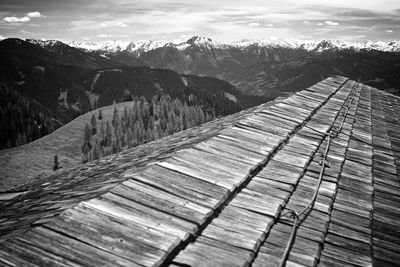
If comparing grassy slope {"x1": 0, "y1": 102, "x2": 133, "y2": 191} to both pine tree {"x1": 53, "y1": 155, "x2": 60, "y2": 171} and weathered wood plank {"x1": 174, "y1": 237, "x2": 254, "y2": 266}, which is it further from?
weathered wood plank {"x1": 174, "y1": 237, "x2": 254, "y2": 266}

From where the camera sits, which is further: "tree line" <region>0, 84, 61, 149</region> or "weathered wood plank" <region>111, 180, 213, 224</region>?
"tree line" <region>0, 84, 61, 149</region>

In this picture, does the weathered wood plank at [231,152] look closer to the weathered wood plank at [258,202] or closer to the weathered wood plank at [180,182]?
the weathered wood plank at [258,202]

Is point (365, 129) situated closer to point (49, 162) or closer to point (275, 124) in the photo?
point (275, 124)

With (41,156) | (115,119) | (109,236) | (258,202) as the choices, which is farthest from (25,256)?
(115,119)

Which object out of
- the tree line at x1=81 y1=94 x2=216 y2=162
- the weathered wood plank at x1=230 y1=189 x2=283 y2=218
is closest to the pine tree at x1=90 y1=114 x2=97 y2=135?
the tree line at x1=81 y1=94 x2=216 y2=162

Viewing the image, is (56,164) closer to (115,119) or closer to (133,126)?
(133,126)

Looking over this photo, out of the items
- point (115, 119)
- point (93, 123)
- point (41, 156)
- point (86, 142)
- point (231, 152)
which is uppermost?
point (231, 152)
